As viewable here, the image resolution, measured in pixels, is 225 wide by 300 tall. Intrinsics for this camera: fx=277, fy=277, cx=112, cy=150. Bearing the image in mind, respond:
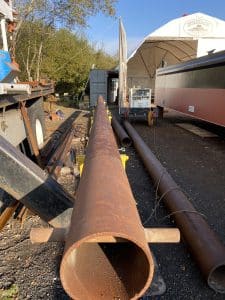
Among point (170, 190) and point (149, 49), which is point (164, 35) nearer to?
point (149, 49)

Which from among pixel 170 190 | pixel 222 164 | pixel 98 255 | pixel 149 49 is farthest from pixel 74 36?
pixel 98 255

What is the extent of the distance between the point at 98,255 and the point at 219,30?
19.4 m

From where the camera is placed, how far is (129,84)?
26.3m

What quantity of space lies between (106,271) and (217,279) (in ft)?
5.40

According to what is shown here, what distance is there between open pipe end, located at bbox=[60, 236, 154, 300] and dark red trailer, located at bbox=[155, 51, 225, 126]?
615 centimetres

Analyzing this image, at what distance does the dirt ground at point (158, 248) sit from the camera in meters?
2.44

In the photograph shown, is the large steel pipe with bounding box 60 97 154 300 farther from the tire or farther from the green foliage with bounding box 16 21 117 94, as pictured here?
the green foliage with bounding box 16 21 117 94

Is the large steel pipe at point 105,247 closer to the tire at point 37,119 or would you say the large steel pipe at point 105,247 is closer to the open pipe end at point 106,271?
the open pipe end at point 106,271

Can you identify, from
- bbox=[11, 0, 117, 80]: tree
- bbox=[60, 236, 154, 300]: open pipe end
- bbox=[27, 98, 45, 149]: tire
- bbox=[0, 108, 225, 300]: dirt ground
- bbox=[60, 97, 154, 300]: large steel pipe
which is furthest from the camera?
bbox=[11, 0, 117, 80]: tree

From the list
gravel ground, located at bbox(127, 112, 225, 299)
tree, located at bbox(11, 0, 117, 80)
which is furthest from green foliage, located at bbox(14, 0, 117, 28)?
gravel ground, located at bbox(127, 112, 225, 299)

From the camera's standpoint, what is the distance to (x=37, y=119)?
6547 millimetres

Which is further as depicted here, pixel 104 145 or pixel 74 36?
pixel 74 36

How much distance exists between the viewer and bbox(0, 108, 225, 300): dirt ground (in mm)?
2443

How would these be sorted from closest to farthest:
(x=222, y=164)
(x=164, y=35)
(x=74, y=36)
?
(x=222, y=164) → (x=164, y=35) → (x=74, y=36)
